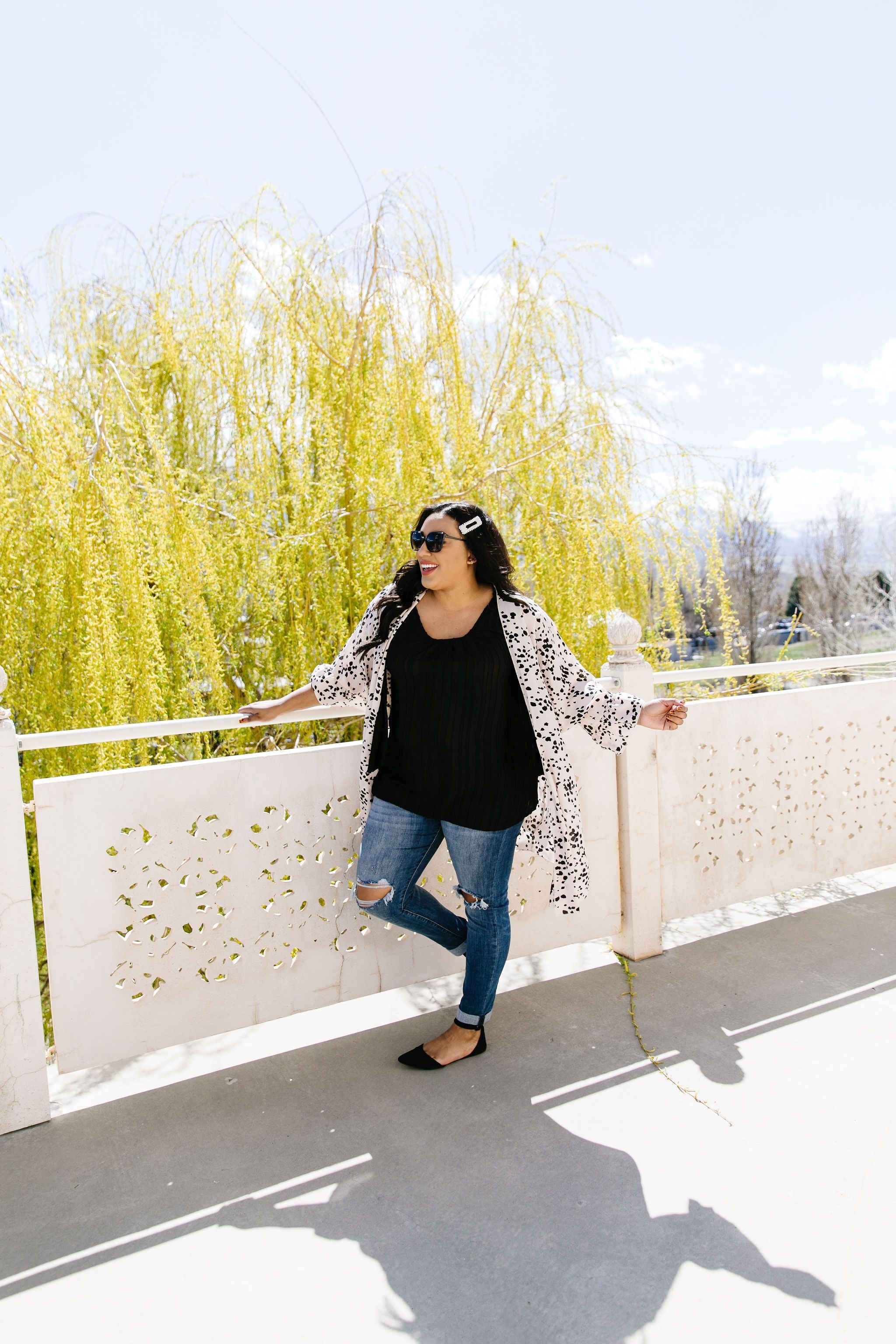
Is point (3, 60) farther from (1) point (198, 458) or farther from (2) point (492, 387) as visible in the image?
(2) point (492, 387)

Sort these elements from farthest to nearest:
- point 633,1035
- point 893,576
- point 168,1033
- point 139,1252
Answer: point 893,576 < point 633,1035 < point 168,1033 < point 139,1252

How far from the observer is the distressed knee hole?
220 cm

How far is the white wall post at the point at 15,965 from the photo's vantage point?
2010mm

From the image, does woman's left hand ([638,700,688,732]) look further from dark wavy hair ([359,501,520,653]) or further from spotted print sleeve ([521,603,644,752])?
dark wavy hair ([359,501,520,653])

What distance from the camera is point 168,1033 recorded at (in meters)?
2.17

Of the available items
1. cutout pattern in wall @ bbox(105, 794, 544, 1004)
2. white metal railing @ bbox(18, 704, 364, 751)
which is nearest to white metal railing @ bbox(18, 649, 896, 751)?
white metal railing @ bbox(18, 704, 364, 751)

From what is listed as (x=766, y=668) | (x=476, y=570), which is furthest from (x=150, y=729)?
(x=766, y=668)

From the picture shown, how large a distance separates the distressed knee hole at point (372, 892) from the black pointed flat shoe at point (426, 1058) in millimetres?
419

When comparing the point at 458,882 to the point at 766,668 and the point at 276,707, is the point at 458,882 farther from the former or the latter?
the point at 766,668

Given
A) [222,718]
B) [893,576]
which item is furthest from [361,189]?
[893,576]

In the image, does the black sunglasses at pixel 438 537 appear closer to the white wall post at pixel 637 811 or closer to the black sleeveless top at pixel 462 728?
the black sleeveless top at pixel 462 728

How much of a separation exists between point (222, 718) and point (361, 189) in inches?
106

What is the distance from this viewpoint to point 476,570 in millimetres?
2166

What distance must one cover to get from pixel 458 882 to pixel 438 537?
2.85 feet
